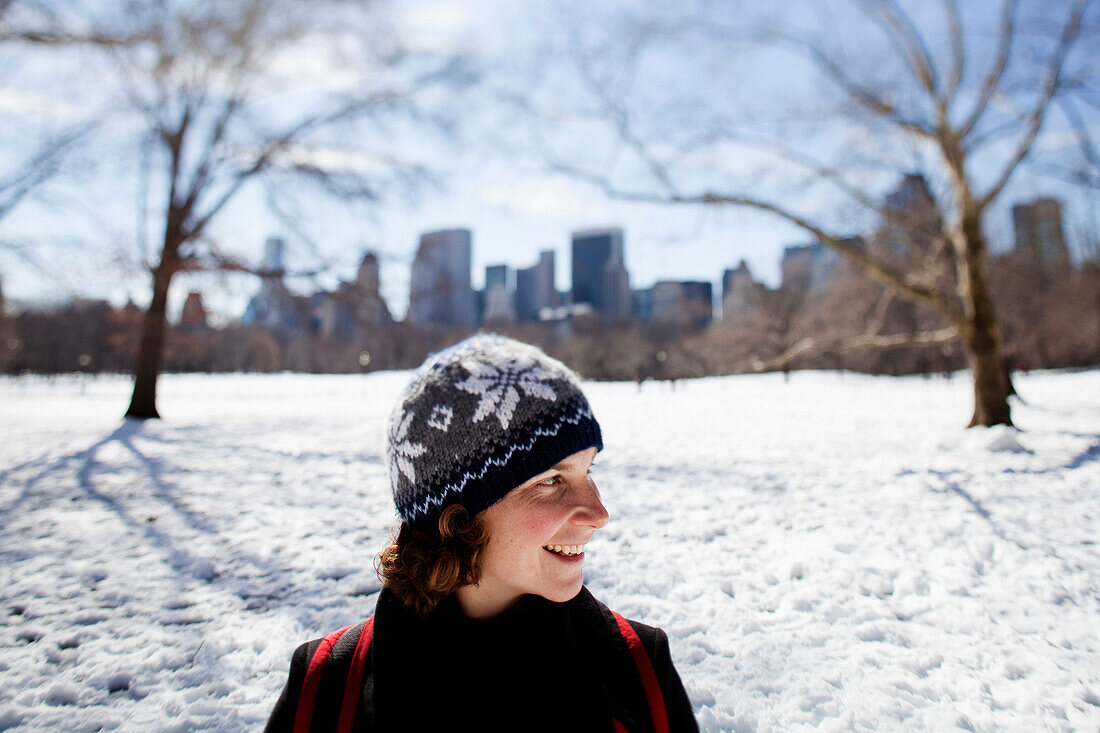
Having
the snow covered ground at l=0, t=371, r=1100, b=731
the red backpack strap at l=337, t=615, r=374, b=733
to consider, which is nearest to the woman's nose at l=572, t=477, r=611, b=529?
the red backpack strap at l=337, t=615, r=374, b=733

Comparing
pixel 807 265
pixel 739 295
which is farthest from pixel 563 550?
pixel 739 295

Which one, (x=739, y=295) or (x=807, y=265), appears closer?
(x=807, y=265)

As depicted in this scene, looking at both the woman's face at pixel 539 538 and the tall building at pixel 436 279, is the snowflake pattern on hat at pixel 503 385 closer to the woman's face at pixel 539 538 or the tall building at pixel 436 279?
the woman's face at pixel 539 538

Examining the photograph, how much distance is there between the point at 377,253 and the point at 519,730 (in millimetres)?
11343

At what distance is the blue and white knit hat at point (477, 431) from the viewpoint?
3.93 feet

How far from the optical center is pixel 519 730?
41.3 inches

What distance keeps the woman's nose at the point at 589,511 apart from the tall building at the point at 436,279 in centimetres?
1038

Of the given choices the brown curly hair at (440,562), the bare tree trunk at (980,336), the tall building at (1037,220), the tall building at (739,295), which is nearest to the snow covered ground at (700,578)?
the bare tree trunk at (980,336)

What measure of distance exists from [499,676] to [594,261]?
16247 millimetres

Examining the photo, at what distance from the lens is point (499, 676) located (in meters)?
1.11

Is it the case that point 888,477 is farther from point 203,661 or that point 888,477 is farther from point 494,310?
point 494,310

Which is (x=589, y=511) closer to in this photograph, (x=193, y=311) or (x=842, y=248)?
(x=842, y=248)

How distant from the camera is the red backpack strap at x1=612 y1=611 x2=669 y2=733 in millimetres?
1162

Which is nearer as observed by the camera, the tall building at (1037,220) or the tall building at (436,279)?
the tall building at (1037,220)
